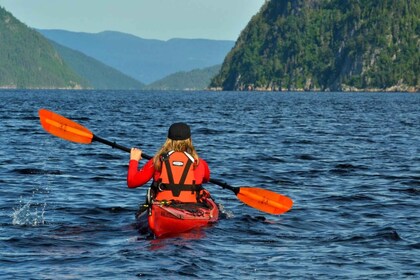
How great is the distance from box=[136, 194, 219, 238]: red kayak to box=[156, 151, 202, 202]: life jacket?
144 mm

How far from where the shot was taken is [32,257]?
48.9ft

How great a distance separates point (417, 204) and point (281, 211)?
432cm

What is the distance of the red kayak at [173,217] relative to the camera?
16375mm

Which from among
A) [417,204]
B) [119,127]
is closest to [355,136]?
[119,127]

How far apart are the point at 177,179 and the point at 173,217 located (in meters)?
0.70

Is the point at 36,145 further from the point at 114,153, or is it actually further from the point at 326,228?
the point at 326,228

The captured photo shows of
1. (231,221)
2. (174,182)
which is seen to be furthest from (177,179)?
(231,221)

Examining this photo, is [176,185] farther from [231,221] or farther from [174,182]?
[231,221]

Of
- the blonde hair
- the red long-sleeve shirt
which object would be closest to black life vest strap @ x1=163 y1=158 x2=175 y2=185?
the blonde hair

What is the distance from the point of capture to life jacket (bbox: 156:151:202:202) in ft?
53.7

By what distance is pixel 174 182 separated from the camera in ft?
54.4

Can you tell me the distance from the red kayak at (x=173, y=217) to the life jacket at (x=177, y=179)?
5.7 inches

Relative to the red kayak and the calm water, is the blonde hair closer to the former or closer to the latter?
the red kayak

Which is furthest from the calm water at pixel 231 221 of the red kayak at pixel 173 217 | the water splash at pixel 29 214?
the red kayak at pixel 173 217
